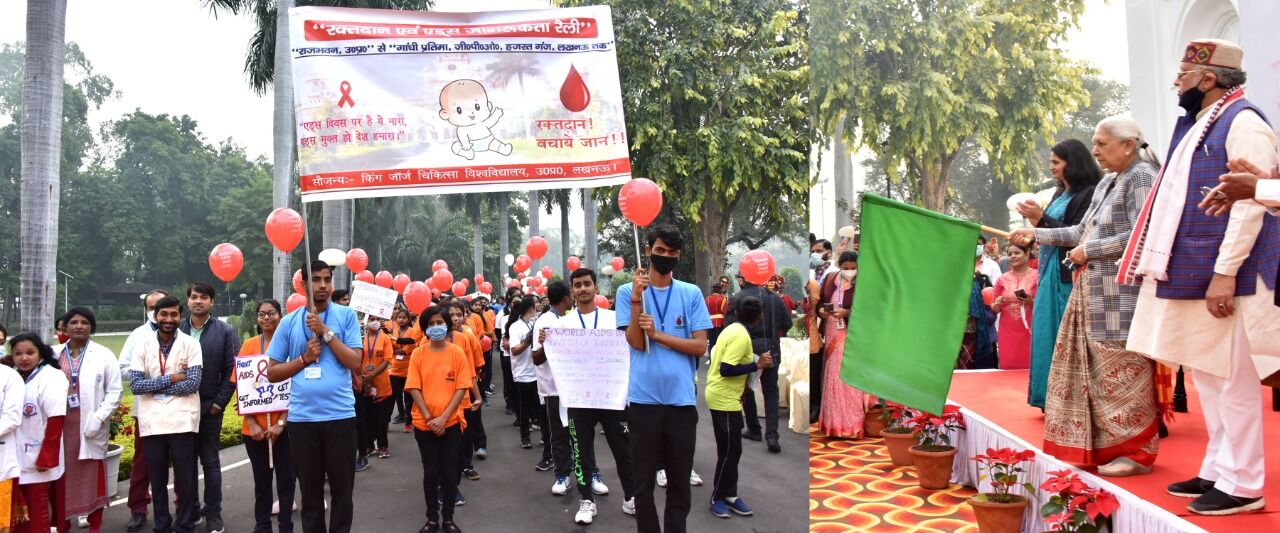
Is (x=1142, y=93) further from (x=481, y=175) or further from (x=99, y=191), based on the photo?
(x=99, y=191)

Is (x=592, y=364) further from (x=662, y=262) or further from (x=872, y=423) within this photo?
(x=872, y=423)

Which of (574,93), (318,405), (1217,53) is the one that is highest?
(574,93)

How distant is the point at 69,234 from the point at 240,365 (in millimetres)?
28807

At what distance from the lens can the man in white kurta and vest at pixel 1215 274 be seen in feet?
7.91

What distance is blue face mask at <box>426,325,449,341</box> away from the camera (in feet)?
16.4

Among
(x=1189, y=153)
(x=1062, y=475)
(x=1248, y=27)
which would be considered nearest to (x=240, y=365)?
(x=1062, y=475)

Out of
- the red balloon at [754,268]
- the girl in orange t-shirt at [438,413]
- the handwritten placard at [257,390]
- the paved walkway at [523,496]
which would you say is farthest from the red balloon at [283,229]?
the red balloon at [754,268]

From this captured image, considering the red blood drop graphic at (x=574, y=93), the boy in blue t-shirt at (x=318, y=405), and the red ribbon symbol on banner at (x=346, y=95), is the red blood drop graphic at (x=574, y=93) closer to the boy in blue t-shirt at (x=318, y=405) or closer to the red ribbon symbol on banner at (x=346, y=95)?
the red ribbon symbol on banner at (x=346, y=95)

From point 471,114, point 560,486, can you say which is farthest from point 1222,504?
point 560,486

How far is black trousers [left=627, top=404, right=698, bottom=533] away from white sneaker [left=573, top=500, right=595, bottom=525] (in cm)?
141

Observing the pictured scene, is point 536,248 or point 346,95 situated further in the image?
point 536,248

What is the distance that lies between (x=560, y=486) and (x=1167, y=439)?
344cm

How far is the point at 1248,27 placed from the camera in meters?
2.79

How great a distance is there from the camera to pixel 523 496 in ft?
18.3
